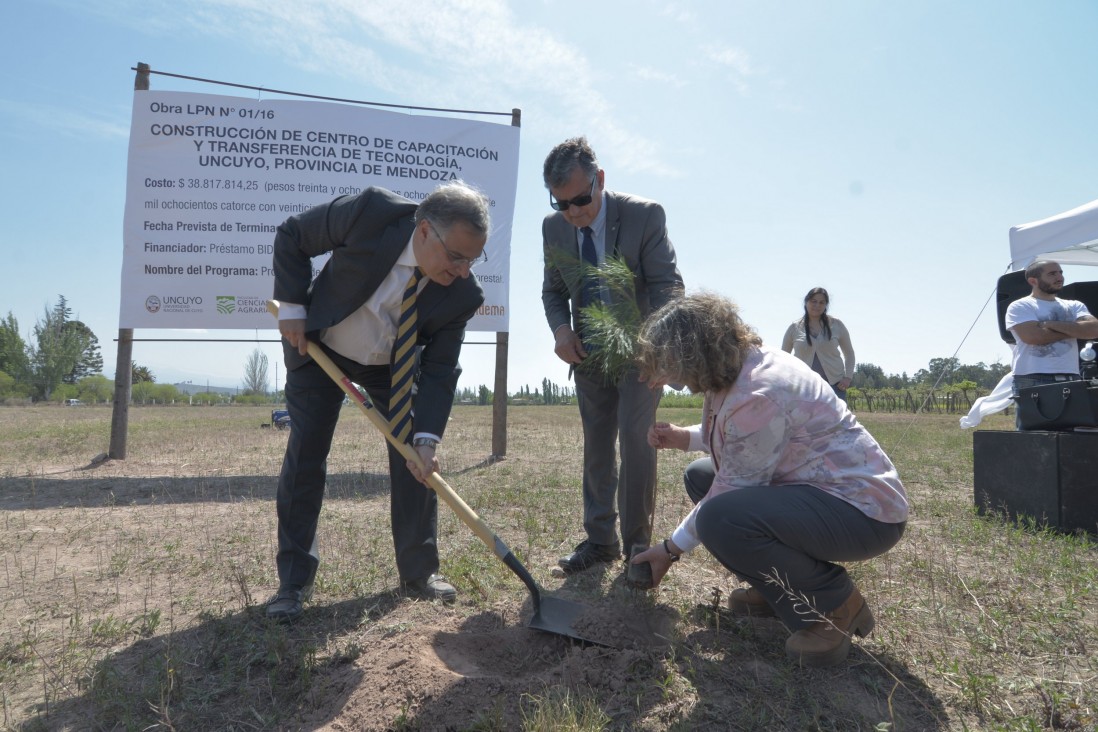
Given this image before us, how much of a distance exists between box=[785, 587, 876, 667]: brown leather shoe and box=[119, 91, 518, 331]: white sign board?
19.1 feet

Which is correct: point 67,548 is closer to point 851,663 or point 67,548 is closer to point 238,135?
point 851,663

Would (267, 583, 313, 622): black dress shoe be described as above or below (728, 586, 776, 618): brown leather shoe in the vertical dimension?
below

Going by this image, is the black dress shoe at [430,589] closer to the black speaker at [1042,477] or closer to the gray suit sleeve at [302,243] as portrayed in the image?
the gray suit sleeve at [302,243]

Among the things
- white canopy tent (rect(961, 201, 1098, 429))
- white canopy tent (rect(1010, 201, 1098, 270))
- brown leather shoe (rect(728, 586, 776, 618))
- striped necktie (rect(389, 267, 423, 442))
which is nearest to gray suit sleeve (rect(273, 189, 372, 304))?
striped necktie (rect(389, 267, 423, 442))

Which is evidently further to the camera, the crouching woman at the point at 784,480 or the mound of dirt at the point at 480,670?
the crouching woman at the point at 784,480

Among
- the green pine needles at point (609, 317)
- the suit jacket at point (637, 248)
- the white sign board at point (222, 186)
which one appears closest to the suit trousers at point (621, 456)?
the green pine needles at point (609, 317)

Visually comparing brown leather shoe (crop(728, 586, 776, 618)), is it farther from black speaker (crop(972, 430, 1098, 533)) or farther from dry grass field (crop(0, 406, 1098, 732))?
black speaker (crop(972, 430, 1098, 533))

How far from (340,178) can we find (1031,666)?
7.56 meters

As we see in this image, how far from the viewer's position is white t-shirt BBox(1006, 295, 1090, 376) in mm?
5195

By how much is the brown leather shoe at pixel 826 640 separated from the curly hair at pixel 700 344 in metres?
0.91

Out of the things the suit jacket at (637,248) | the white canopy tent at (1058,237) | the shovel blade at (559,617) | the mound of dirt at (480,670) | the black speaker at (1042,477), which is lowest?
the mound of dirt at (480,670)

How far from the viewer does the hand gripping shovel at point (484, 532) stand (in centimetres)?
278

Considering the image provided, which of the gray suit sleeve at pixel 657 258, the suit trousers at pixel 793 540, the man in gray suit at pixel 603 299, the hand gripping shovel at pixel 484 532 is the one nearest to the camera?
the suit trousers at pixel 793 540

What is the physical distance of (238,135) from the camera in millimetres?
7621
